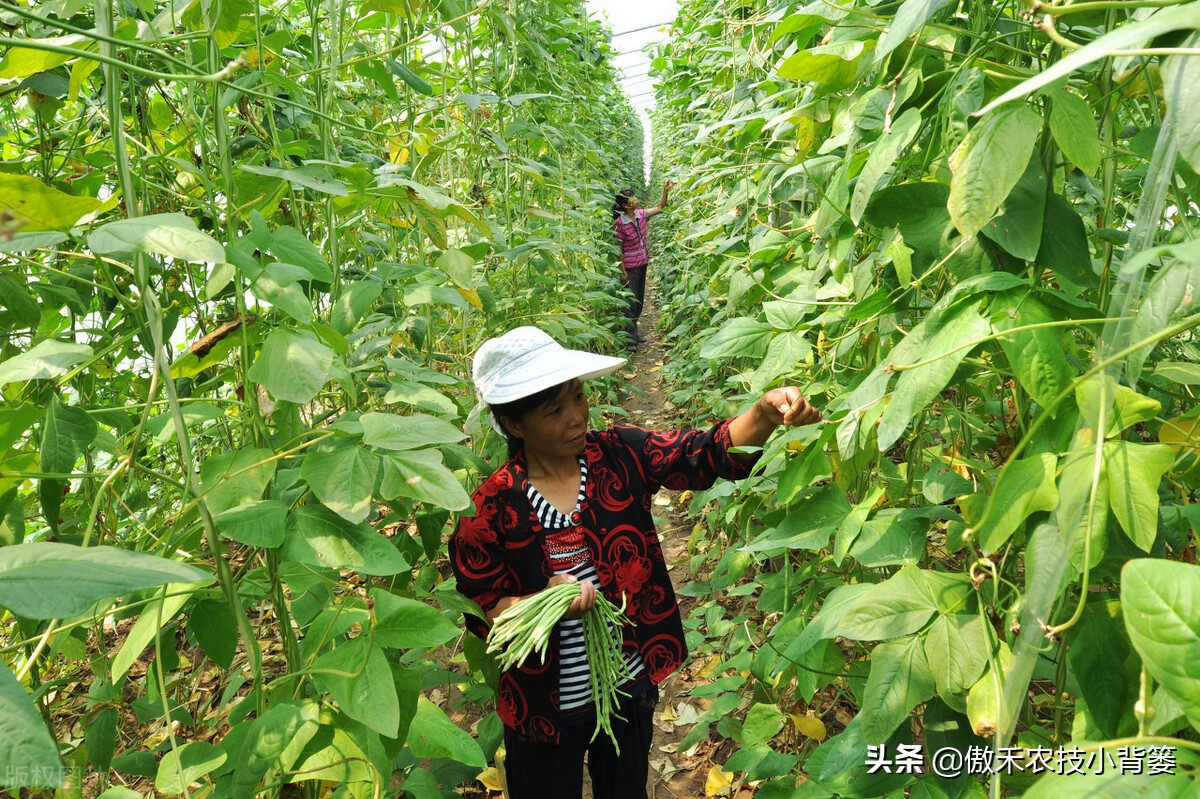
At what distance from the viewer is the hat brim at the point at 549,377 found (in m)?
1.64

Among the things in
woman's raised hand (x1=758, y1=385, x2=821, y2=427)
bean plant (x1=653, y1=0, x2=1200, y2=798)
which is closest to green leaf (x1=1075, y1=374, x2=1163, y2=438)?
bean plant (x1=653, y1=0, x2=1200, y2=798)

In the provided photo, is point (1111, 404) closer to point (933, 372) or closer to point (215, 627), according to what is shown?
point (933, 372)

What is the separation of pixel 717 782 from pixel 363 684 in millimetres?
1571

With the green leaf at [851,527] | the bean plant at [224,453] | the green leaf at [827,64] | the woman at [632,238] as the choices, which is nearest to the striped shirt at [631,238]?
the woman at [632,238]

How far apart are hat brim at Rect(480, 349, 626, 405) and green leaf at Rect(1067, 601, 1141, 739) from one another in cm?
97

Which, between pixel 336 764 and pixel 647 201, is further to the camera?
pixel 647 201

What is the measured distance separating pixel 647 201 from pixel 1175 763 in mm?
18998

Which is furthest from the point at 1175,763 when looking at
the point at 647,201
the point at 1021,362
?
the point at 647,201

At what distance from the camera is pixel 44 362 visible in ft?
3.38

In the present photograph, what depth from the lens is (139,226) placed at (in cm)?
79

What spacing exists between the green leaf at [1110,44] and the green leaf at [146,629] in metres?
1.04

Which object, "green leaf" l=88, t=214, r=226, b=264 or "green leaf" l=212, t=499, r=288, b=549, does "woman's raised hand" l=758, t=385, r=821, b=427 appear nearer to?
"green leaf" l=212, t=499, r=288, b=549

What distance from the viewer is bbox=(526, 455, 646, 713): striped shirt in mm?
1766

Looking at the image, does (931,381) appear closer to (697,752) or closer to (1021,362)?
(1021,362)
